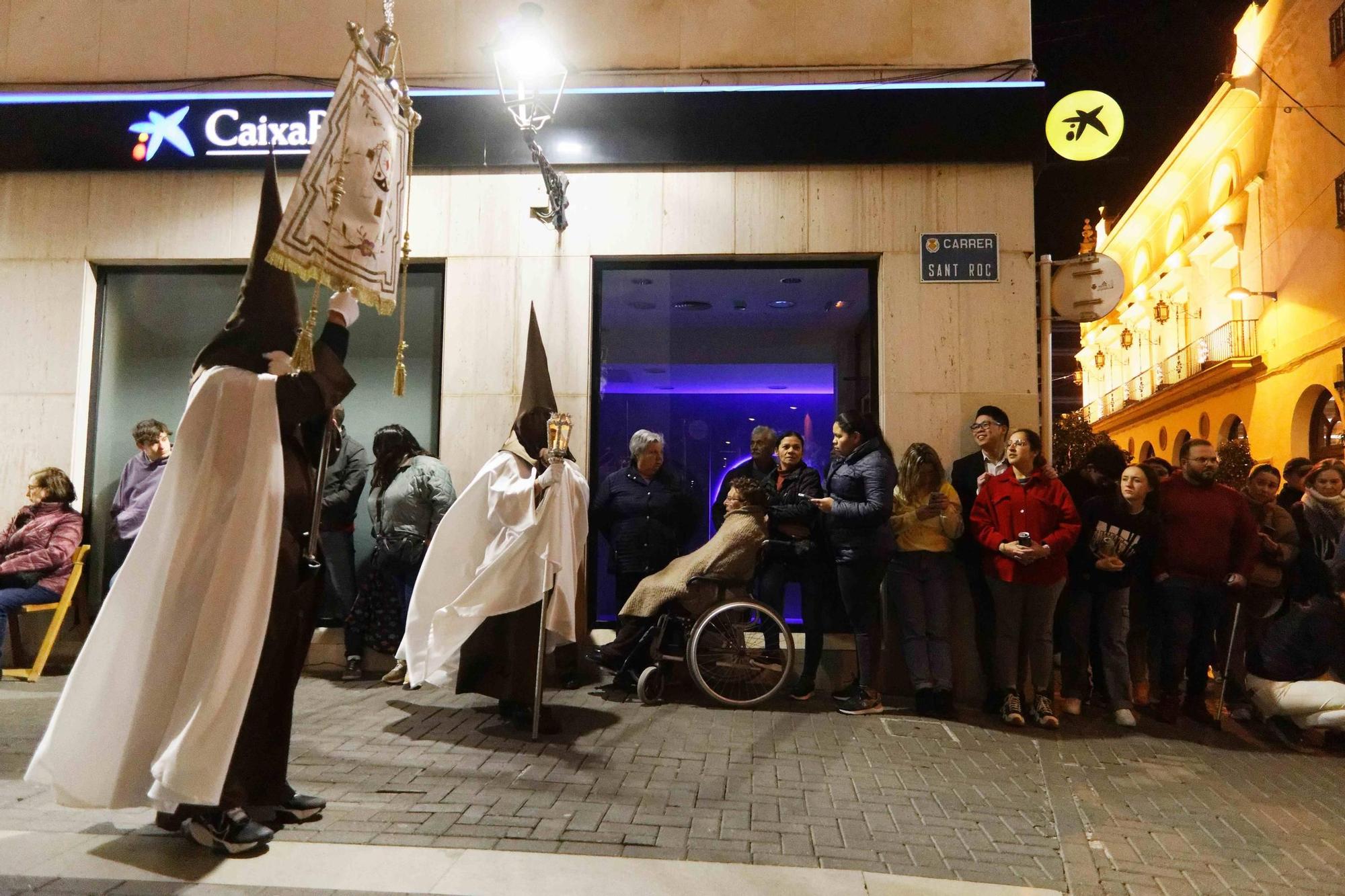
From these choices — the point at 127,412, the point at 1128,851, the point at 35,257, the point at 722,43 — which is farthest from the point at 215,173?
the point at 1128,851

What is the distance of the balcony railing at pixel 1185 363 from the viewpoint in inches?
965

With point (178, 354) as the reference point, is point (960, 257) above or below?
above

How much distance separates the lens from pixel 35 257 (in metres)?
8.35

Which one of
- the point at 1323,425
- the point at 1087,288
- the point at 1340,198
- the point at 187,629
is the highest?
the point at 1340,198

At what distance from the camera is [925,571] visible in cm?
660

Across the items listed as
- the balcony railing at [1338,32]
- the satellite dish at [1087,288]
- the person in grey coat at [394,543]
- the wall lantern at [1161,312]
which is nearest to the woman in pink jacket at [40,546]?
the person in grey coat at [394,543]

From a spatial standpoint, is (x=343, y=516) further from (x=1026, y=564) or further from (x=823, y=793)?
(x=1026, y=564)

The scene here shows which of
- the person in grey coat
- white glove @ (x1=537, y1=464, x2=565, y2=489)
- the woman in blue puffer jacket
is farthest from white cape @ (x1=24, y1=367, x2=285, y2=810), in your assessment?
the woman in blue puffer jacket

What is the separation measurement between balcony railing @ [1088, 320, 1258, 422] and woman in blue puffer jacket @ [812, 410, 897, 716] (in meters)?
22.2

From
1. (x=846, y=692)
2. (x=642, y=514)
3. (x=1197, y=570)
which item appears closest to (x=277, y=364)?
(x=642, y=514)

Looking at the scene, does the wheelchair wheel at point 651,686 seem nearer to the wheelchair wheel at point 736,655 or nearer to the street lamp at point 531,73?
the wheelchair wheel at point 736,655

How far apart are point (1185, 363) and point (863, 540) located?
29.5 meters

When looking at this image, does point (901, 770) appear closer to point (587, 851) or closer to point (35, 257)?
point (587, 851)

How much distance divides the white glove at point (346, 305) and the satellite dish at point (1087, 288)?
19.3 ft
